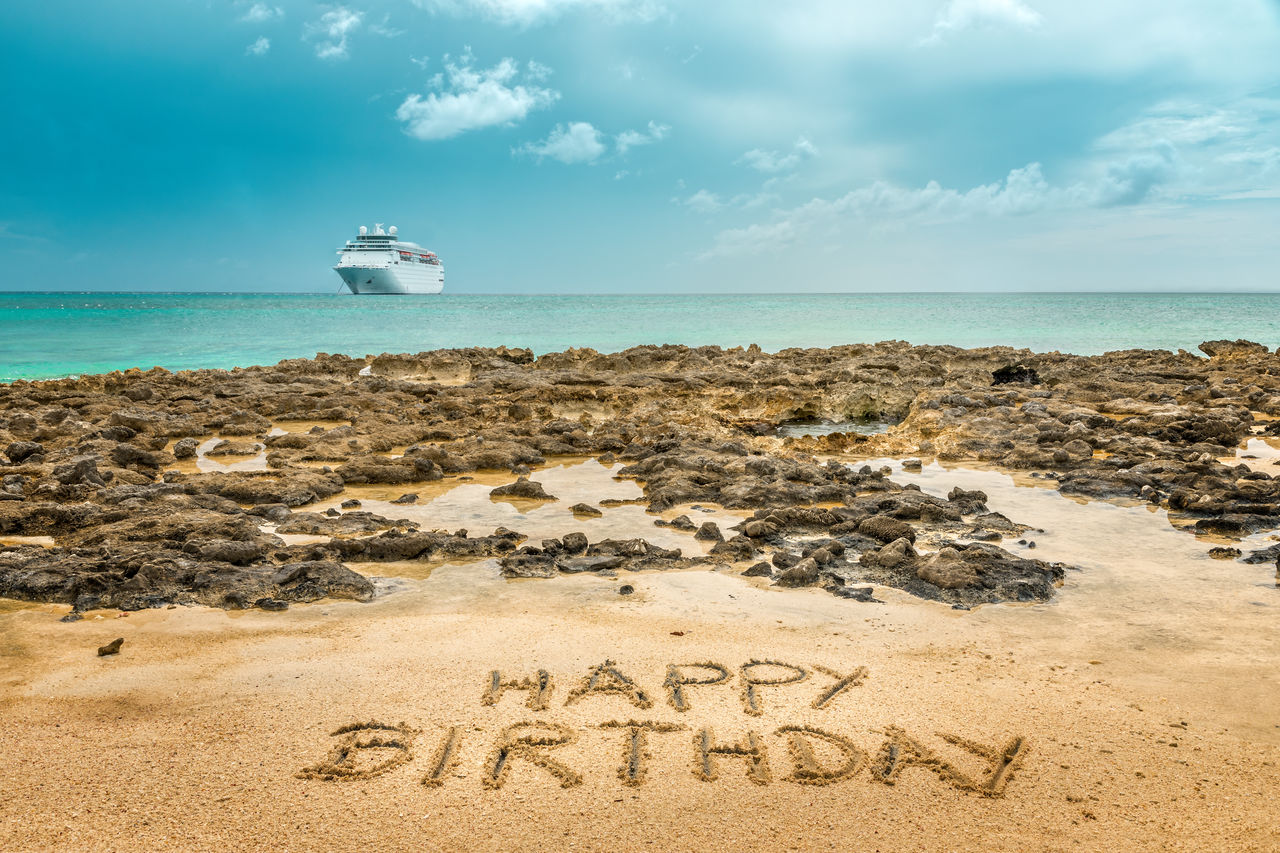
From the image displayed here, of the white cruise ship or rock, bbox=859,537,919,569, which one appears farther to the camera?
the white cruise ship

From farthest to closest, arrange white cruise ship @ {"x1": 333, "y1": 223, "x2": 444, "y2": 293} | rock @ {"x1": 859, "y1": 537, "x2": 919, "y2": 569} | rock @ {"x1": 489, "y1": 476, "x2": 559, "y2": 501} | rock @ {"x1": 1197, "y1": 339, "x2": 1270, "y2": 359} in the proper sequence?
white cruise ship @ {"x1": 333, "y1": 223, "x2": 444, "y2": 293}
rock @ {"x1": 1197, "y1": 339, "x2": 1270, "y2": 359}
rock @ {"x1": 489, "y1": 476, "x2": 559, "y2": 501}
rock @ {"x1": 859, "y1": 537, "x2": 919, "y2": 569}

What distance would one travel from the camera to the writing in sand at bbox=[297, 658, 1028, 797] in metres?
2.77

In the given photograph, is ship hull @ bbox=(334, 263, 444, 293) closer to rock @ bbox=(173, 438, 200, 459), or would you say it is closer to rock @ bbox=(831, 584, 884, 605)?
rock @ bbox=(173, 438, 200, 459)

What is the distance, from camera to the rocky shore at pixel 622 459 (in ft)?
16.1

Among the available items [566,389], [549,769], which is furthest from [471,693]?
[566,389]

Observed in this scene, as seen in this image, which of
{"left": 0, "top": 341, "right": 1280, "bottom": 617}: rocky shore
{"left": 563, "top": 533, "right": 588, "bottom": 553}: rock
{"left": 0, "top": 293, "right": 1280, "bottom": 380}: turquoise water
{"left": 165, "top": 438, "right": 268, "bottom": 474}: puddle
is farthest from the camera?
{"left": 0, "top": 293, "right": 1280, "bottom": 380}: turquoise water

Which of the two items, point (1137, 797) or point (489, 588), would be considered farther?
point (489, 588)

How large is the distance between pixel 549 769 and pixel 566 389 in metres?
9.59

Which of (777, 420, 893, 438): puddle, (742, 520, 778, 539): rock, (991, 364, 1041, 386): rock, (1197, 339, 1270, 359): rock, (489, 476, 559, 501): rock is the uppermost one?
(1197, 339, 1270, 359): rock

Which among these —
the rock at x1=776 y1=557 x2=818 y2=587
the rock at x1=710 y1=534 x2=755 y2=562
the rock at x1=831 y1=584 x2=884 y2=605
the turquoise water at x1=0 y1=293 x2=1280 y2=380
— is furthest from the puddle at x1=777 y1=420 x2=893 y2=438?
the turquoise water at x1=0 y1=293 x2=1280 y2=380

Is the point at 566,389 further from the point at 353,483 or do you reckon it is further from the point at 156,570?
the point at 156,570

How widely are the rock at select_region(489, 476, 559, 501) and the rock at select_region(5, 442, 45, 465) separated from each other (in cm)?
481

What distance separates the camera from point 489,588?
4.81 m

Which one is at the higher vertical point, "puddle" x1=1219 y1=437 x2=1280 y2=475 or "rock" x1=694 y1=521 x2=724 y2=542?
"puddle" x1=1219 y1=437 x2=1280 y2=475
